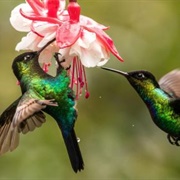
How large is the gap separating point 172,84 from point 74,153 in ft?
1.58

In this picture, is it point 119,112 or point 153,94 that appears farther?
point 119,112

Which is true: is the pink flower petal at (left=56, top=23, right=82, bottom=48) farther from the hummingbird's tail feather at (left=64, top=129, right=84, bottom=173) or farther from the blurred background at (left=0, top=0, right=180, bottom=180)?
the blurred background at (left=0, top=0, right=180, bottom=180)

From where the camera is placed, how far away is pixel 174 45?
16.4 feet

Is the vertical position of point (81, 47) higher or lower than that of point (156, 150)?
higher

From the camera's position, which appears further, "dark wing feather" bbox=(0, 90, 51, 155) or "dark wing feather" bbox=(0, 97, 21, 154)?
"dark wing feather" bbox=(0, 97, 21, 154)

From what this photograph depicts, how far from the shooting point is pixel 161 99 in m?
3.09

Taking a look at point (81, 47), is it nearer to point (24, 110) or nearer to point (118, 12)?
point (24, 110)

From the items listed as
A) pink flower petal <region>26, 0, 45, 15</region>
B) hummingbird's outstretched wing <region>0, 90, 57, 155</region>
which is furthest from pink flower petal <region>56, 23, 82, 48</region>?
hummingbird's outstretched wing <region>0, 90, 57, 155</region>

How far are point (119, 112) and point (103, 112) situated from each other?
14cm

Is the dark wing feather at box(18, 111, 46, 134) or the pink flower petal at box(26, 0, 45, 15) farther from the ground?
the pink flower petal at box(26, 0, 45, 15)

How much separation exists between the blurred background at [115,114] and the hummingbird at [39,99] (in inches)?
70.4

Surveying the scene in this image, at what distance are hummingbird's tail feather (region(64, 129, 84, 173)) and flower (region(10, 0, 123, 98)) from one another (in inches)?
9.0

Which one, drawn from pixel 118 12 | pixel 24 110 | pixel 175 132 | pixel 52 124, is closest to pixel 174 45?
pixel 118 12

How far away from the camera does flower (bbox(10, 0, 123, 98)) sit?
304 centimetres
